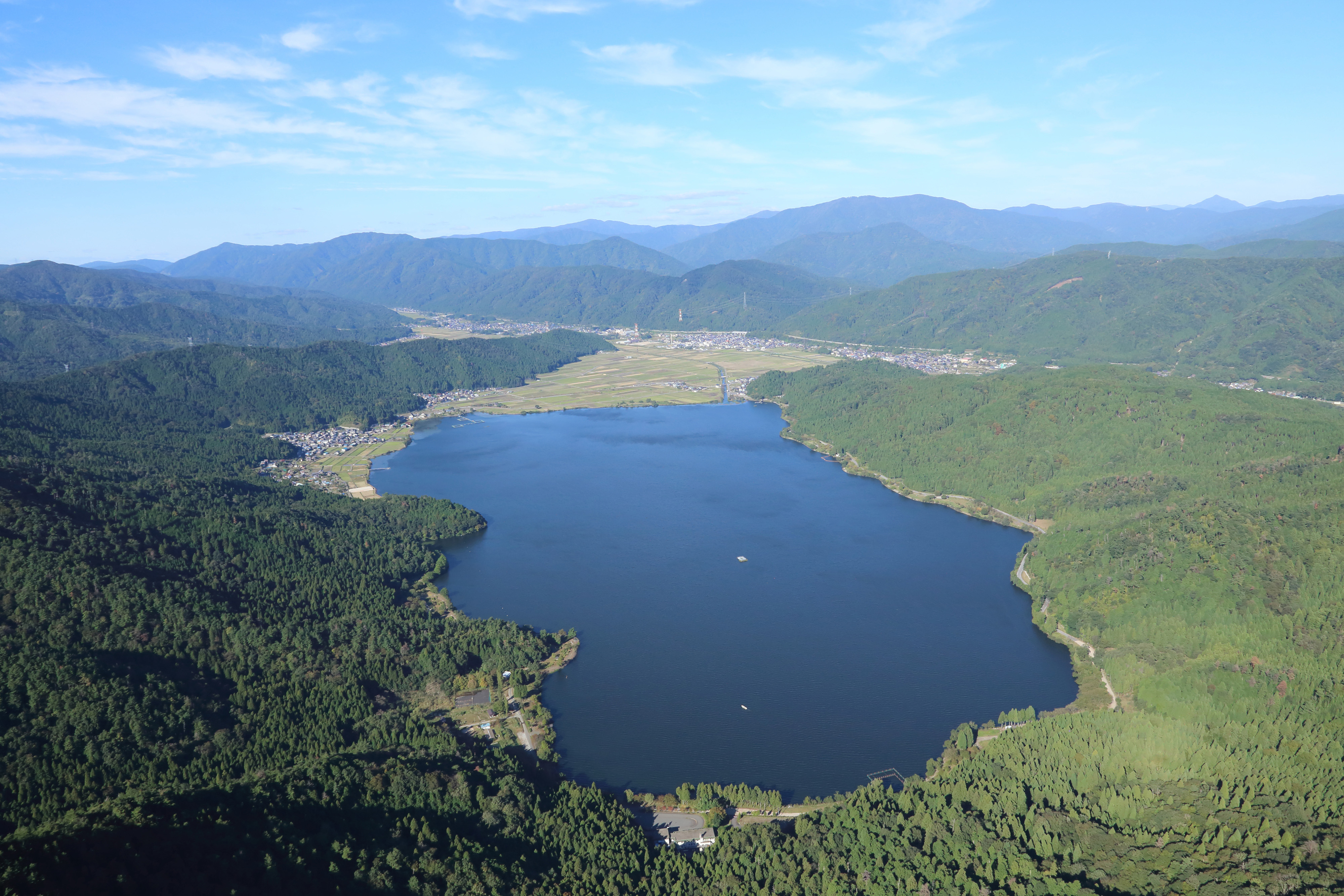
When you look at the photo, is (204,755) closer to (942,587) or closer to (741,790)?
(741,790)

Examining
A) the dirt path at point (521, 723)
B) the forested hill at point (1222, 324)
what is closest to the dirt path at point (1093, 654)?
the dirt path at point (521, 723)

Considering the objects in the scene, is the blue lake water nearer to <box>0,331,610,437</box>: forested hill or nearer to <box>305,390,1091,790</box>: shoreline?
<box>305,390,1091,790</box>: shoreline

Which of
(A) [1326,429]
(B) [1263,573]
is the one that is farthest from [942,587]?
(A) [1326,429]

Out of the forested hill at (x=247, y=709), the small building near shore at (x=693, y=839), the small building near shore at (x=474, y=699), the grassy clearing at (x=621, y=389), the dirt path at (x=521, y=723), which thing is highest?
the grassy clearing at (x=621, y=389)

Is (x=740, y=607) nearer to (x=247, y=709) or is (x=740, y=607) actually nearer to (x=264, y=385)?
(x=247, y=709)

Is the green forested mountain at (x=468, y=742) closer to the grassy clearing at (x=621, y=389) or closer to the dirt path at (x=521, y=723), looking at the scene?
the dirt path at (x=521, y=723)

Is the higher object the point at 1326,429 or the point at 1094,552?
the point at 1326,429
